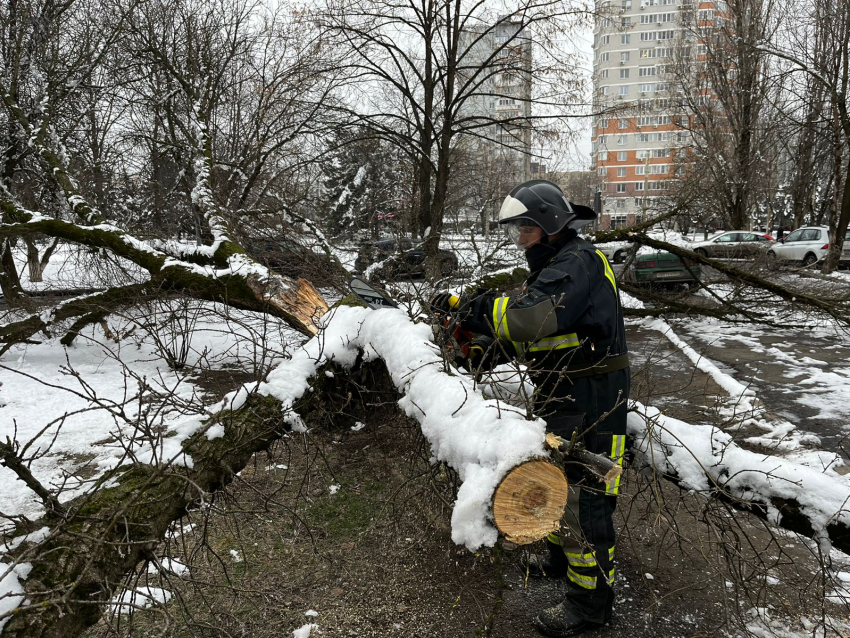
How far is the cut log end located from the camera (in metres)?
1.64

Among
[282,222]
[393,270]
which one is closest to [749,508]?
[393,270]

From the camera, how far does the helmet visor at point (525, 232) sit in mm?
2678

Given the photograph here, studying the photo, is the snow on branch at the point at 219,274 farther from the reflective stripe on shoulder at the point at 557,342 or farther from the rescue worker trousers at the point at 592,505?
the rescue worker trousers at the point at 592,505

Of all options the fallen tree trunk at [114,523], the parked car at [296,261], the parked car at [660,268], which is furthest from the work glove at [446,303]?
the parked car at [660,268]

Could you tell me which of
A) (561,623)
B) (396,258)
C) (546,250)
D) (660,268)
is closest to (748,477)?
(561,623)

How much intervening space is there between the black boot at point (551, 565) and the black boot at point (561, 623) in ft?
1.36

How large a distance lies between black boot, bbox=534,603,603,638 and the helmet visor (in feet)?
5.68

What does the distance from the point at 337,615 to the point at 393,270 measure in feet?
10.5

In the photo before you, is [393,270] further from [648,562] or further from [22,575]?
[22,575]

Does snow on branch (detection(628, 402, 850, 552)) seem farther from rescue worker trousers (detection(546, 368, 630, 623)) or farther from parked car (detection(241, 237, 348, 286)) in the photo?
parked car (detection(241, 237, 348, 286))

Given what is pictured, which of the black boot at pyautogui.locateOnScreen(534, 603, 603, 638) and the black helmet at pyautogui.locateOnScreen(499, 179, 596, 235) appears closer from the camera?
the black boot at pyautogui.locateOnScreen(534, 603, 603, 638)

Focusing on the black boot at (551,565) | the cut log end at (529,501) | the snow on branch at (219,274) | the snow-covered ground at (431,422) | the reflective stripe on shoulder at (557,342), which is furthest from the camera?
the snow on branch at (219,274)

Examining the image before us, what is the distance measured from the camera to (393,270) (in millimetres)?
5254

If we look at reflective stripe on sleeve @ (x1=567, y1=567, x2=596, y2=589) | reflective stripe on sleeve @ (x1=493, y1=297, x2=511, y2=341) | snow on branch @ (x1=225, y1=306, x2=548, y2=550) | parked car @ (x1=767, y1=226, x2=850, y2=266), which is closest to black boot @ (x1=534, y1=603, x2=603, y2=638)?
reflective stripe on sleeve @ (x1=567, y1=567, x2=596, y2=589)
